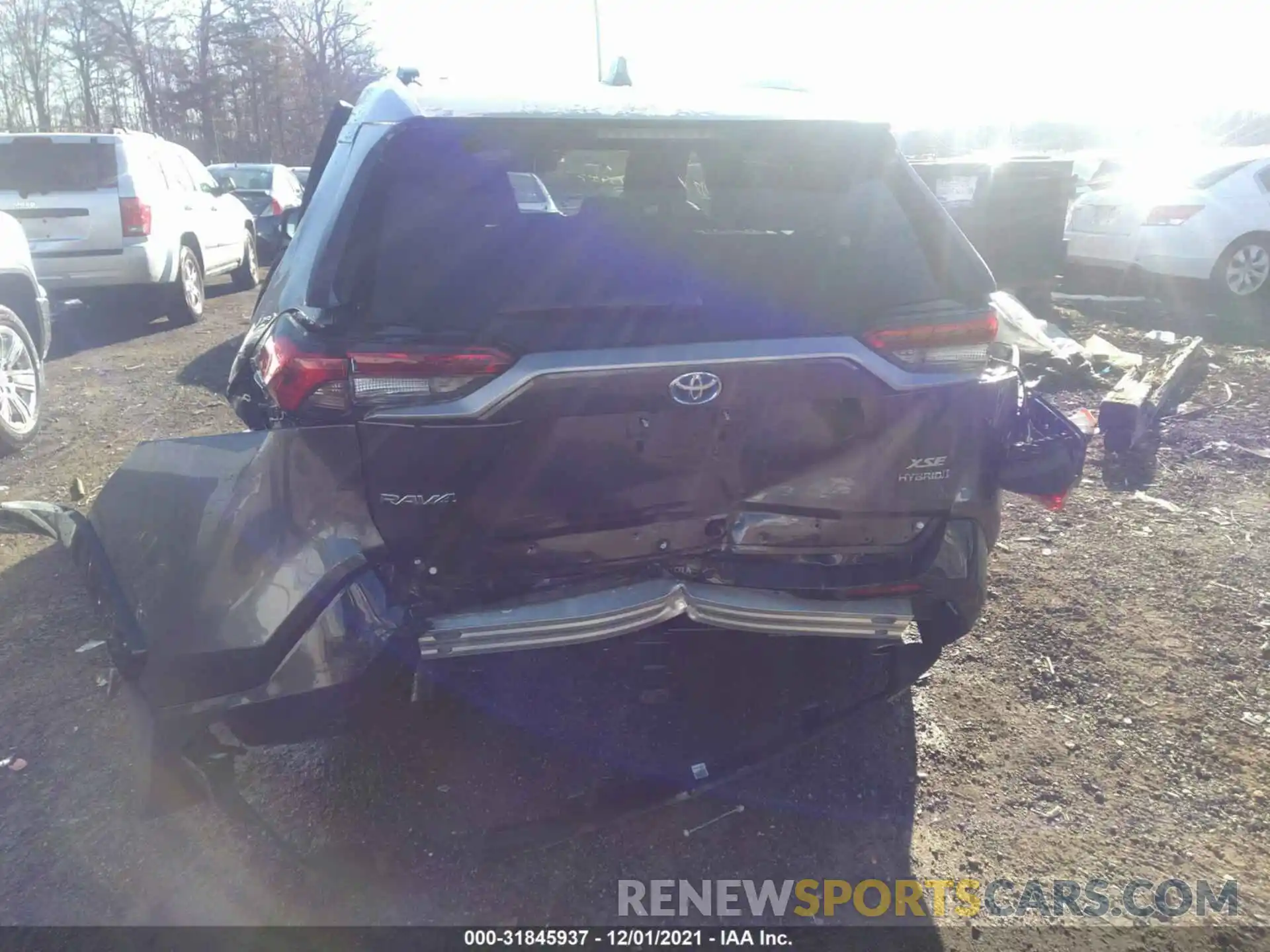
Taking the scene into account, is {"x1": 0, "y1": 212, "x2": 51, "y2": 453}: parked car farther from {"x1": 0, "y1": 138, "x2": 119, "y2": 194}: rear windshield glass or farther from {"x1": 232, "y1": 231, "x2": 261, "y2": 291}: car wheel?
{"x1": 232, "y1": 231, "x2": 261, "y2": 291}: car wheel

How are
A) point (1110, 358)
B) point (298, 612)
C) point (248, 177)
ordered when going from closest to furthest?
1. point (298, 612)
2. point (1110, 358)
3. point (248, 177)

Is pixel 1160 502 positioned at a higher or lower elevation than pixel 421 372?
lower

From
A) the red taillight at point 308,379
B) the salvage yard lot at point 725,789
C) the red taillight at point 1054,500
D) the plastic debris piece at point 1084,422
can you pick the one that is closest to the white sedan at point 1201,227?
the salvage yard lot at point 725,789

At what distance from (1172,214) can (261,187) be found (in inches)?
554

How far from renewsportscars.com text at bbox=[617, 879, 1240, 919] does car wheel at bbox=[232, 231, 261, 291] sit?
40.0 feet

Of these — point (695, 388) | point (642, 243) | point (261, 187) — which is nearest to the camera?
point (695, 388)

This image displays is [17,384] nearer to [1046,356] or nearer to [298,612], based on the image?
[298,612]

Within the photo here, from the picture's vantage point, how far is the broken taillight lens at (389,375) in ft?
6.79

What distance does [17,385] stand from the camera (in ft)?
19.1

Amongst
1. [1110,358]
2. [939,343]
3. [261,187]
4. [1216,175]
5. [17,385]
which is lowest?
[1110,358]

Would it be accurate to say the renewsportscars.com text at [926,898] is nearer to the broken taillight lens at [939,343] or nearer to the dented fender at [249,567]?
the dented fender at [249,567]

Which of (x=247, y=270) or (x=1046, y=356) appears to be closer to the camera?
(x=1046, y=356)

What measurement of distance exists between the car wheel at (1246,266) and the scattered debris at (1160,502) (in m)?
6.22

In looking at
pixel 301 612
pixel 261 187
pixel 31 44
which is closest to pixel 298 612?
pixel 301 612
